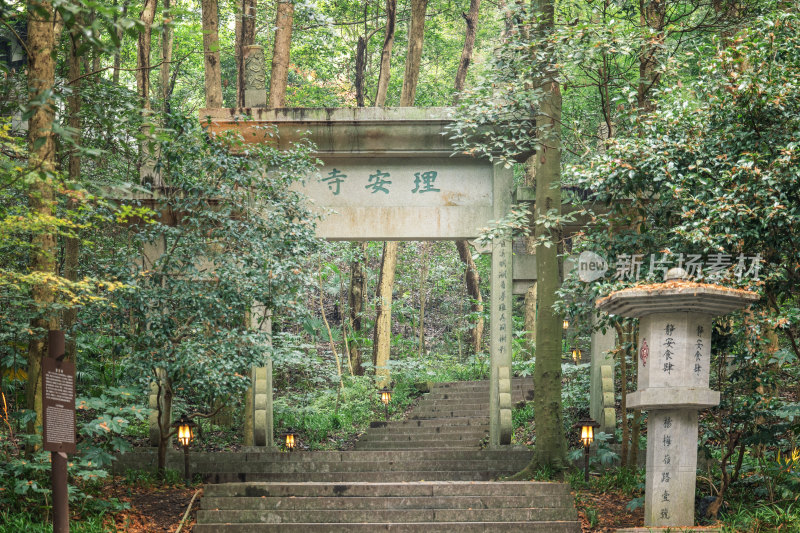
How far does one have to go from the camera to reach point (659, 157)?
7.56m

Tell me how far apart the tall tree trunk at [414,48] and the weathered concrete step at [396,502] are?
1045 cm

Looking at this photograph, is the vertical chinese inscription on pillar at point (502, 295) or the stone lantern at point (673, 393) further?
the vertical chinese inscription on pillar at point (502, 295)

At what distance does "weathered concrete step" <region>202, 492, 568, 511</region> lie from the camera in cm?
823

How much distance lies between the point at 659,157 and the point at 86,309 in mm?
6437

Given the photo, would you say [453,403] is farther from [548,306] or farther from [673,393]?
[673,393]

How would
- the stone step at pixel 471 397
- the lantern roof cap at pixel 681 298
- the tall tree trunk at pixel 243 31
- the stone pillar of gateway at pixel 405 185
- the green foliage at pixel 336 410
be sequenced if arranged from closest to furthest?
the lantern roof cap at pixel 681 298 < the stone pillar of gateway at pixel 405 185 < the green foliage at pixel 336 410 < the tall tree trunk at pixel 243 31 < the stone step at pixel 471 397

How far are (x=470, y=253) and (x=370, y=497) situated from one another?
14308mm

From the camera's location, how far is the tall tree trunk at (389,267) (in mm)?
16984

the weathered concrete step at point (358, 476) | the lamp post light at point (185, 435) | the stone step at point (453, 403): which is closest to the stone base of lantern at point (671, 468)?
the weathered concrete step at point (358, 476)

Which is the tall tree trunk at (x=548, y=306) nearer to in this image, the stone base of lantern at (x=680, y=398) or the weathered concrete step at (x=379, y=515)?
the weathered concrete step at (x=379, y=515)

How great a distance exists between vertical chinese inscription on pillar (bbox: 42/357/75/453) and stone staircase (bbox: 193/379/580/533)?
242cm

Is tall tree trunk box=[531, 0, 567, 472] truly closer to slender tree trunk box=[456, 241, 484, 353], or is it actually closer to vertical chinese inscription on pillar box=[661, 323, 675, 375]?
vertical chinese inscription on pillar box=[661, 323, 675, 375]

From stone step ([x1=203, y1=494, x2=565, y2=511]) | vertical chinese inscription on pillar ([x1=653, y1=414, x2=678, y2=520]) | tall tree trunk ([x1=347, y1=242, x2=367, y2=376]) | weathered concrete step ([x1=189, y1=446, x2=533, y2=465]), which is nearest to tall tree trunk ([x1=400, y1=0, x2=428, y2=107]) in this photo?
tall tree trunk ([x1=347, y1=242, x2=367, y2=376])

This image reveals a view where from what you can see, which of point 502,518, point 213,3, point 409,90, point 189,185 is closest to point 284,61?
point 213,3
